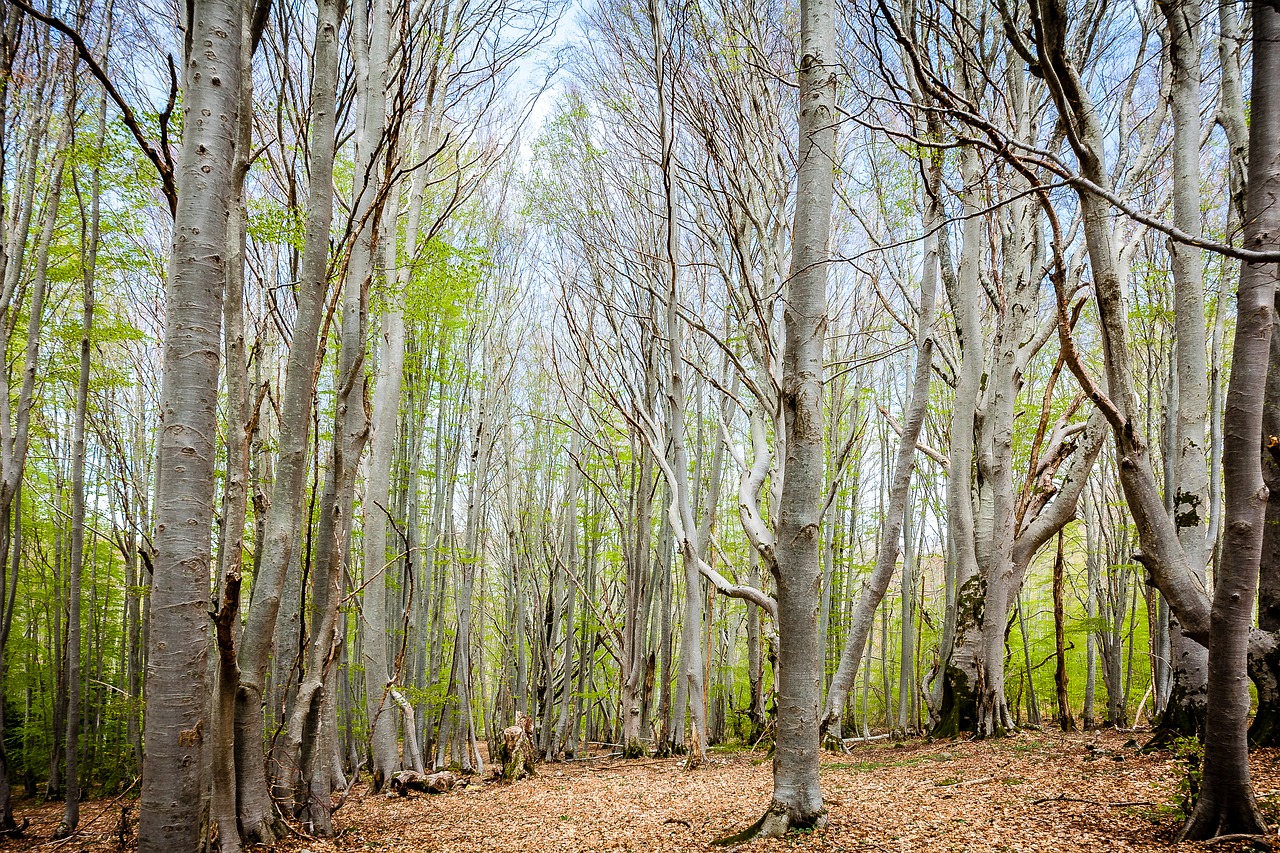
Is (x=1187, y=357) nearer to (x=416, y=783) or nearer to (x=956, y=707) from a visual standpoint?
(x=956, y=707)

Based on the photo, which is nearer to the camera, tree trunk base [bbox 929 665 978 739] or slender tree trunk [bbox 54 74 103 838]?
slender tree trunk [bbox 54 74 103 838]

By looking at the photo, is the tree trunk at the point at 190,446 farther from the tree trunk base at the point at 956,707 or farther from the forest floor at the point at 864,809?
the tree trunk base at the point at 956,707

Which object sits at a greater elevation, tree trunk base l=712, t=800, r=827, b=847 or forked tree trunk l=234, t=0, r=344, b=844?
forked tree trunk l=234, t=0, r=344, b=844

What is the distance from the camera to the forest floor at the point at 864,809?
10.7ft

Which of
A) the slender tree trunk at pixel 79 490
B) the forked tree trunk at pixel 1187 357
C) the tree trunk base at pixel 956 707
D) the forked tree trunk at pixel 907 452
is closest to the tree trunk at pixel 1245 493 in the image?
the forked tree trunk at pixel 1187 357

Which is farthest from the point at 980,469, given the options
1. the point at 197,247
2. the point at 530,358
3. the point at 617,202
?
the point at 530,358

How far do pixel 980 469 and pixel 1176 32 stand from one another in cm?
414

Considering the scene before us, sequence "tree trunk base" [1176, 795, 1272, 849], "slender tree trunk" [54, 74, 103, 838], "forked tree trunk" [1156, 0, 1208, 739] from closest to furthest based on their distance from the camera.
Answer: "tree trunk base" [1176, 795, 1272, 849] < "forked tree trunk" [1156, 0, 1208, 739] < "slender tree trunk" [54, 74, 103, 838]

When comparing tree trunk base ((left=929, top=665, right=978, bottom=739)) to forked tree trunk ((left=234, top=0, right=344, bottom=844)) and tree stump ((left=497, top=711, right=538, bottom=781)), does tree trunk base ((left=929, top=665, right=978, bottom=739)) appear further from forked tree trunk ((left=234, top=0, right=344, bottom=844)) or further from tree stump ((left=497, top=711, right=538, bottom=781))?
forked tree trunk ((left=234, top=0, right=344, bottom=844))

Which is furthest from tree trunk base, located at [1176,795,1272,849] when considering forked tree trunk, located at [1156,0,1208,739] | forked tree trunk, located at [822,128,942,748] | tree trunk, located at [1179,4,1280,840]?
forked tree trunk, located at [822,128,942,748]

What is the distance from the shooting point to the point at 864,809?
396 centimetres

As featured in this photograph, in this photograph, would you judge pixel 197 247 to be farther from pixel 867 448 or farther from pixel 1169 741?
pixel 867 448

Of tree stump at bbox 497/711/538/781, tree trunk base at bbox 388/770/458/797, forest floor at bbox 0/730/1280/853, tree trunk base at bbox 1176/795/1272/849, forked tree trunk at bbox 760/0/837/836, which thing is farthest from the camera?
tree stump at bbox 497/711/538/781

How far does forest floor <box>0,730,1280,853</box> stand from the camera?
3.26 metres
